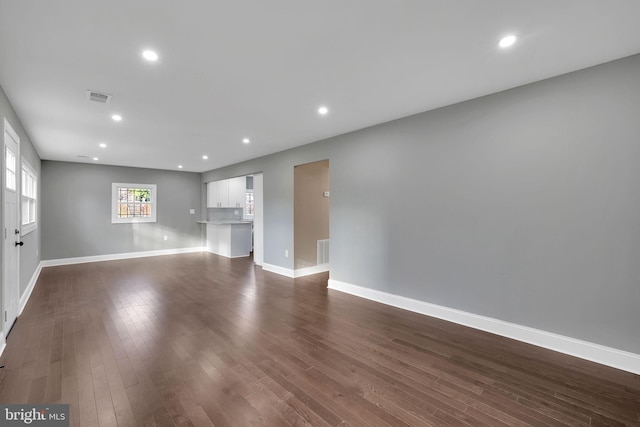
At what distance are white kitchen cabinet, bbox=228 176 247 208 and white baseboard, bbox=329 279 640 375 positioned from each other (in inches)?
234

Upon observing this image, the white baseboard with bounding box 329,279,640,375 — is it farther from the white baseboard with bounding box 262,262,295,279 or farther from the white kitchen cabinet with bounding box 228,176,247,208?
the white kitchen cabinet with bounding box 228,176,247,208

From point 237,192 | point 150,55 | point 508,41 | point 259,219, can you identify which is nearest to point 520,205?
point 508,41

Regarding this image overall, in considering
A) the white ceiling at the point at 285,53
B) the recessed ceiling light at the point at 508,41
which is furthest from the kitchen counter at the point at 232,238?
the recessed ceiling light at the point at 508,41

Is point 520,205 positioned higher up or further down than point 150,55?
further down

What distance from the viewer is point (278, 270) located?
228 inches

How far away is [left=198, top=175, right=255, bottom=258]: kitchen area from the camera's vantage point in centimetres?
784

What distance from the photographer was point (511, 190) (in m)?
2.87

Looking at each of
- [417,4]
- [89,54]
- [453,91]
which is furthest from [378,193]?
[89,54]

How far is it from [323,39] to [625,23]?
2.02 metres

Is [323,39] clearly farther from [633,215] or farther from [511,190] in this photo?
[633,215]

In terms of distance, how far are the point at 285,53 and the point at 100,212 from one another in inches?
297

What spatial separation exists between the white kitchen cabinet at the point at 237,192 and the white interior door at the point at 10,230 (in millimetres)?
5183

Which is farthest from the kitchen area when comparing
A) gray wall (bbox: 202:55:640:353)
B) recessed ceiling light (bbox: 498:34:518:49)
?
recessed ceiling light (bbox: 498:34:518:49)

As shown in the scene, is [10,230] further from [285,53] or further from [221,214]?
[221,214]
